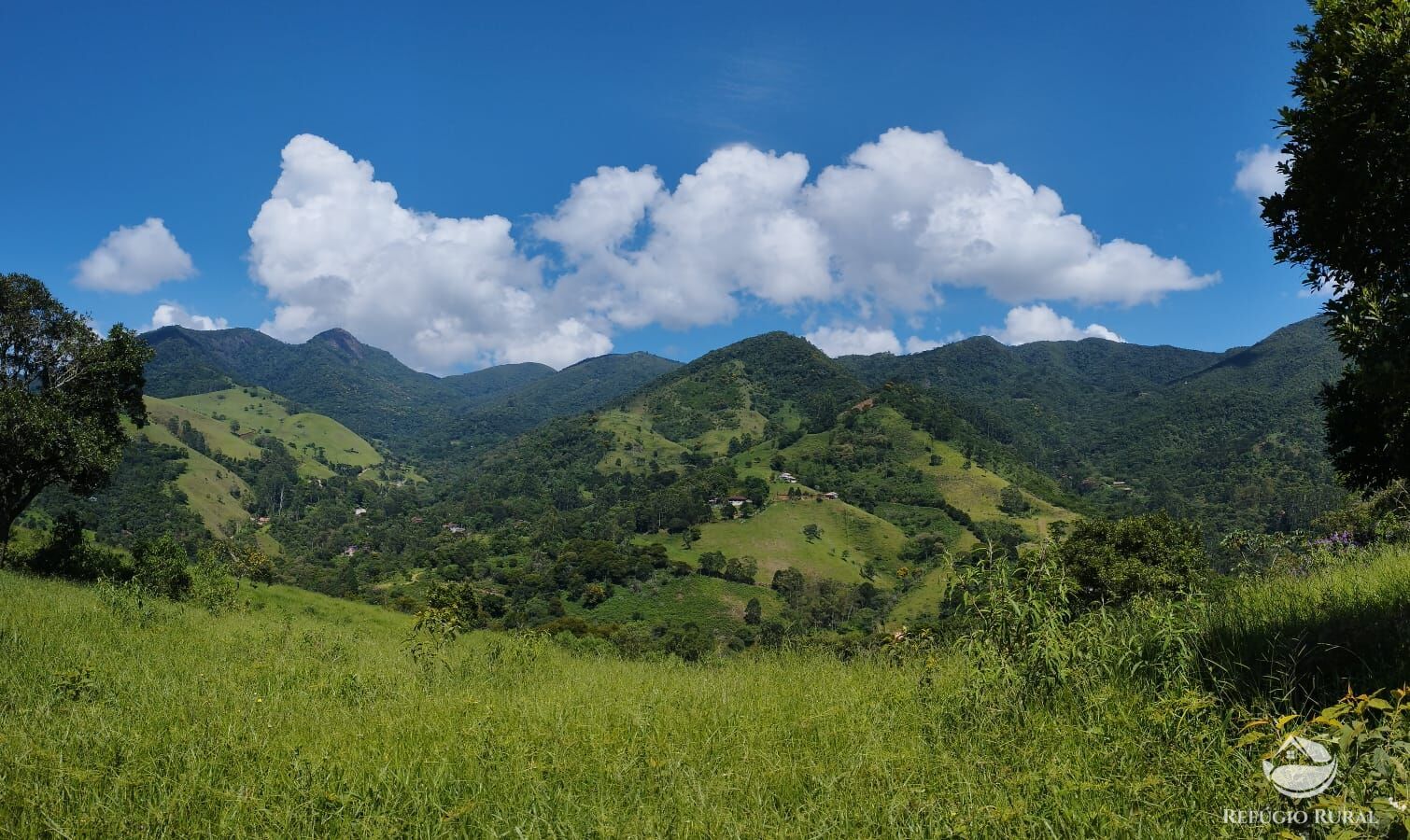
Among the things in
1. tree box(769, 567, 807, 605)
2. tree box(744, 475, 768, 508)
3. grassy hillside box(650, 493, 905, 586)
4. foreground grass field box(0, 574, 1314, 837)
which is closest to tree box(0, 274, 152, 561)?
foreground grass field box(0, 574, 1314, 837)

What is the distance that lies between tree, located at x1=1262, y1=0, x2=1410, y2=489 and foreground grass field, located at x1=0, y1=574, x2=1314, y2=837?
279cm

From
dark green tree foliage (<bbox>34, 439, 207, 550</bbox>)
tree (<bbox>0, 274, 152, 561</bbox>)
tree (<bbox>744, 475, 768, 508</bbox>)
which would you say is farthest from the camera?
tree (<bbox>744, 475, 768, 508</bbox>)

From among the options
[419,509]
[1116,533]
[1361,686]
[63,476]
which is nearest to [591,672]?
[1361,686]

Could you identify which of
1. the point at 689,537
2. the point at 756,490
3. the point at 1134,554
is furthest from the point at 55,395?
the point at 756,490

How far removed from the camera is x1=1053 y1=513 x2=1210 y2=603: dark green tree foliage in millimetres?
26484

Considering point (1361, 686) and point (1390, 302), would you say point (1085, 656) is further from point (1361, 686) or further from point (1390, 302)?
point (1390, 302)

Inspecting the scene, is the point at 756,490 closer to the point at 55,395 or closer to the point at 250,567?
the point at 250,567

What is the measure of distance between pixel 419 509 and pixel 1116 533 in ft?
640

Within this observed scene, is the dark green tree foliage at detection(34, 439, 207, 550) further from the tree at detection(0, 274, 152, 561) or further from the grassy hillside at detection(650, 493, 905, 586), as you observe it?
the tree at detection(0, 274, 152, 561)

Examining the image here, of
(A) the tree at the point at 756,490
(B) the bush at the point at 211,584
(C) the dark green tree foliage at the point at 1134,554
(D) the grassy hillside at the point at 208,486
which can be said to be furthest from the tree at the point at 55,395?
(D) the grassy hillside at the point at 208,486

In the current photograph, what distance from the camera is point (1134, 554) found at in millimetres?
28344

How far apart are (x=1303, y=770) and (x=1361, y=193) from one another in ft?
14.4

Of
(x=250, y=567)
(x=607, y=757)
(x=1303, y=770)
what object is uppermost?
(x=1303, y=770)

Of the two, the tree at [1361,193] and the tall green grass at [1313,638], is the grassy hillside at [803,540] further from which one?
the tree at [1361,193]
